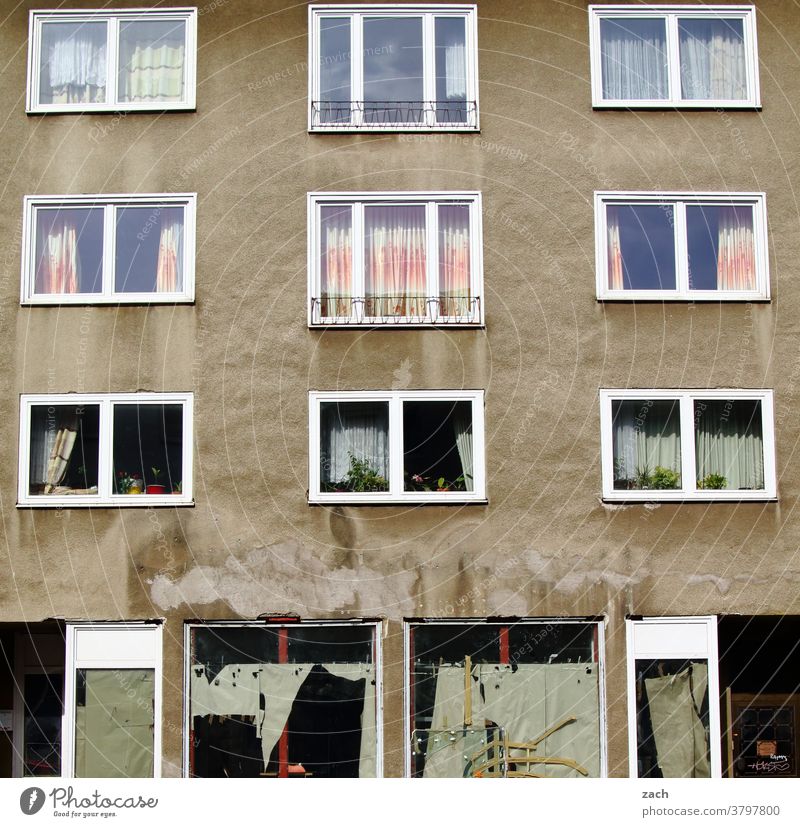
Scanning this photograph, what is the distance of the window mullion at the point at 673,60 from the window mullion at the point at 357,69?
4.65 metres

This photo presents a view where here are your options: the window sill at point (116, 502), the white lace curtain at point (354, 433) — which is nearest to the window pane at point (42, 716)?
the window sill at point (116, 502)

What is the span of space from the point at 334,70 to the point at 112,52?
11.1ft

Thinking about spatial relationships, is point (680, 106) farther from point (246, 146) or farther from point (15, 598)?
point (15, 598)

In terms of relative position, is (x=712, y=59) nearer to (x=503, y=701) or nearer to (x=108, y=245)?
(x=108, y=245)

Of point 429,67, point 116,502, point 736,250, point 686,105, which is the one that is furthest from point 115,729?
point 686,105

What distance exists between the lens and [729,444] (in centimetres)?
1755

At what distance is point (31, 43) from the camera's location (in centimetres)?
1816

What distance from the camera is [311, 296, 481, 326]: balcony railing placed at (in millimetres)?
17516

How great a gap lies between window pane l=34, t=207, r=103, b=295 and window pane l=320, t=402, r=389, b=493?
4.03m

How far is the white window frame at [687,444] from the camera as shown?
678 inches
